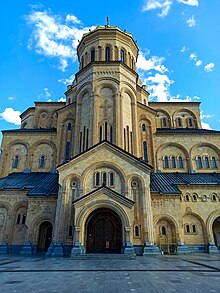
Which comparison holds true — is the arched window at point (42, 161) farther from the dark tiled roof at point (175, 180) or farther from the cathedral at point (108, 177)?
the dark tiled roof at point (175, 180)

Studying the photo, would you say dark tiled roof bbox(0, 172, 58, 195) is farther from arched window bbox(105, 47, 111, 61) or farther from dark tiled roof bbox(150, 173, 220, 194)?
arched window bbox(105, 47, 111, 61)

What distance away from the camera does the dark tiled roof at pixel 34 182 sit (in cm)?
2402

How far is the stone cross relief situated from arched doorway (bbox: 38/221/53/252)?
1426 centimetres

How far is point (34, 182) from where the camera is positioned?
2670cm

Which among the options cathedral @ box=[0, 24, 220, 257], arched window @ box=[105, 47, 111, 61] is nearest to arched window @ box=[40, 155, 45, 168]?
cathedral @ box=[0, 24, 220, 257]

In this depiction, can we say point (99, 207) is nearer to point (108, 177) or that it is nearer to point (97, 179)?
point (97, 179)

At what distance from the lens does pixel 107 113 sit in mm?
28469

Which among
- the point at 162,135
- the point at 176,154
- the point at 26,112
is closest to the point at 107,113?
the point at 162,135

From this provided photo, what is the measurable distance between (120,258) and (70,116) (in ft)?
72.6

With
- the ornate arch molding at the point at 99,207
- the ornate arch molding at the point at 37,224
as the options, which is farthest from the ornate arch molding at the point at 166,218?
the ornate arch molding at the point at 37,224

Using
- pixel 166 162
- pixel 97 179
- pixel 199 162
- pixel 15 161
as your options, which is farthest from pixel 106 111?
pixel 15 161

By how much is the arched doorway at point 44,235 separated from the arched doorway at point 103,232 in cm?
594

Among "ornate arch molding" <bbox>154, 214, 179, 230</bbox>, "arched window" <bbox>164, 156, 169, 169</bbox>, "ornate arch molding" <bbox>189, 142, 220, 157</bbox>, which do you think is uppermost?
"ornate arch molding" <bbox>189, 142, 220, 157</bbox>

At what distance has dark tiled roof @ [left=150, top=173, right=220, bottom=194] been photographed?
23459 mm
